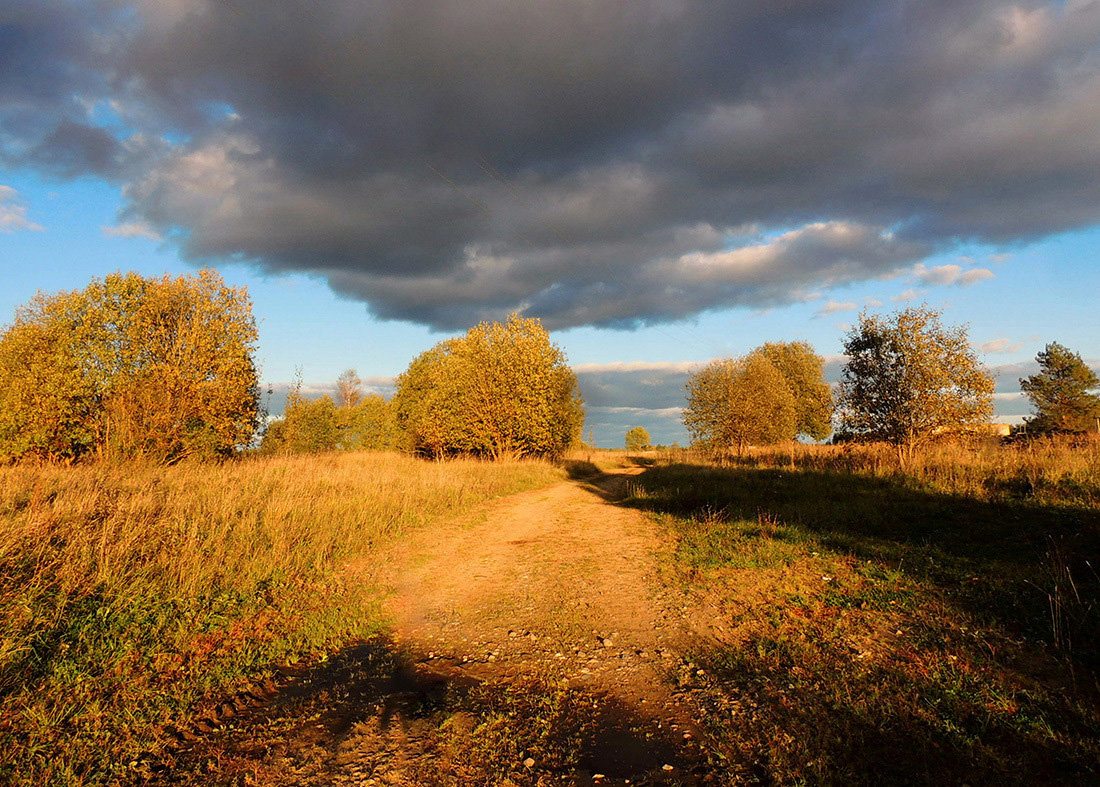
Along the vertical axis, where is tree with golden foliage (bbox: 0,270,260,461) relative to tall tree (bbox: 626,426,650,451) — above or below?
above

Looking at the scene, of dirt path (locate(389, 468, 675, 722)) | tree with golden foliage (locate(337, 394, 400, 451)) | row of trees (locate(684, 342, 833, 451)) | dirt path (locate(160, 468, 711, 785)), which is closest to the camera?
dirt path (locate(160, 468, 711, 785))

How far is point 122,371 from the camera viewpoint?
2142 centimetres

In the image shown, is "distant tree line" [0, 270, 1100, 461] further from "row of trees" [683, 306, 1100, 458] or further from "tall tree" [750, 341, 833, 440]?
"tall tree" [750, 341, 833, 440]

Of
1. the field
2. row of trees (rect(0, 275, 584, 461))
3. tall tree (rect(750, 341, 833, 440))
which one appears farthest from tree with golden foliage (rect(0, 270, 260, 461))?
tall tree (rect(750, 341, 833, 440))

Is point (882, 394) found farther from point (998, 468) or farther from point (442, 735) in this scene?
point (442, 735)

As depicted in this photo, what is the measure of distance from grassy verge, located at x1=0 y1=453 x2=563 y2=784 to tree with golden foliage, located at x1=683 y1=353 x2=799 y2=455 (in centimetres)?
2782

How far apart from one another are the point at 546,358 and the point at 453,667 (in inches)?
1019

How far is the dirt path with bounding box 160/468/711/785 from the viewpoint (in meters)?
3.86

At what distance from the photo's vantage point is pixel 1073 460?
12008mm

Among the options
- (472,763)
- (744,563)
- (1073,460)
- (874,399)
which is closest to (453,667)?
(472,763)

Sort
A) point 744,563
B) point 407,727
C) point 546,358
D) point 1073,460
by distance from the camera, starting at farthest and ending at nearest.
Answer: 1. point 546,358
2. point 1073,460
3. point 744,563
4. point 407,727

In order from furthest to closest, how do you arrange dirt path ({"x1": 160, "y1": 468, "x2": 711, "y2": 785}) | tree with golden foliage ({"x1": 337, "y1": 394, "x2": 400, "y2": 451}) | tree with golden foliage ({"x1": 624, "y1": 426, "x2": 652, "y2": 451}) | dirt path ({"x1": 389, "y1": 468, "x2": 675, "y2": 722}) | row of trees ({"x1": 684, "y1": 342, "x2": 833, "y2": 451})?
1. tree with golden foliage ({"x1": 624, "y1": 426, "x2": 652, "y2": 451})
2. tree with golden foliage ({"x1": 337, "y1": 394, "x2": 400, "y2": 451})
3. row of trees ({"x1": 684, "y1": 342, "x2": 833, "y2": 451})
4. dirt path ({"x1": 389, "y1": 468, "x2": 675, "y2": 722})
5. dirt path ({"x1": 160, "y1": 468, "x2": 711, "y2": 785})

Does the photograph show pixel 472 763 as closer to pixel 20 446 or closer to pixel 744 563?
pixel 744 563

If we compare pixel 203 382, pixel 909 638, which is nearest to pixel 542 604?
pixel 909 638
